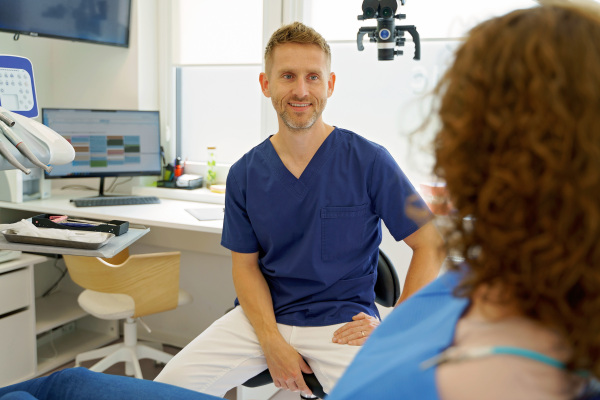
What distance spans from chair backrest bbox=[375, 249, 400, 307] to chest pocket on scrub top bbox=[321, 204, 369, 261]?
0.48 ft

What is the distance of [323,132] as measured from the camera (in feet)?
5.60

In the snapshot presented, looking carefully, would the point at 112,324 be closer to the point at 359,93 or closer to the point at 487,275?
the point at 359,93

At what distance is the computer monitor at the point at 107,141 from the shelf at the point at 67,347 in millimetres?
811

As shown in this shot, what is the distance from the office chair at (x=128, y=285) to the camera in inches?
84.0

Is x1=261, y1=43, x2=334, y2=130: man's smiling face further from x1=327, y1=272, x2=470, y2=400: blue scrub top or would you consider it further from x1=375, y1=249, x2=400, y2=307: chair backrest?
x1=327, y1=272, x2=470, y2=400: blue scrub top

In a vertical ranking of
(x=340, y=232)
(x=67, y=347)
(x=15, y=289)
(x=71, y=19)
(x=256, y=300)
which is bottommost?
(x=67, y=347)

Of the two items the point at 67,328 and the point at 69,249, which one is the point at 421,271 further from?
the point at 67,328

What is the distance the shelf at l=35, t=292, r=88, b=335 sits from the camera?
8.64 ft

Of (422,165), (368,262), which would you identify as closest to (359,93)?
(368,262)

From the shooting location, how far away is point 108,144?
8.94ft

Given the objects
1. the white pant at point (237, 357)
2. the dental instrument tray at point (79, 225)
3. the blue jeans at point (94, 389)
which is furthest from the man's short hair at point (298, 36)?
the blue jeans at point (94, 389)

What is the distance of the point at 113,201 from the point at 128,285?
2.05 ft

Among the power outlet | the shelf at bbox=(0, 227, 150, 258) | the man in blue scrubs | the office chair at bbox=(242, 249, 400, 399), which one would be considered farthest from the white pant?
the power outlet

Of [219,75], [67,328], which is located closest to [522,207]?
[219,75]
